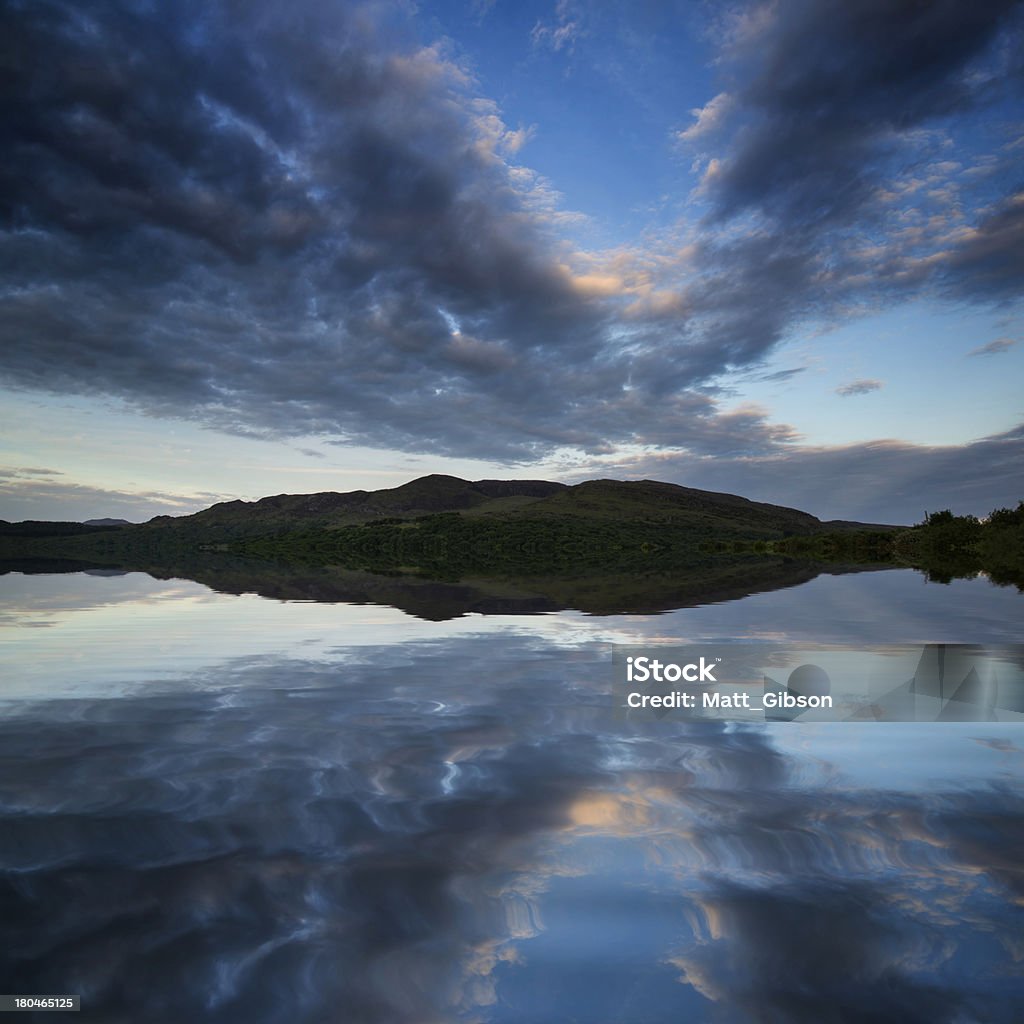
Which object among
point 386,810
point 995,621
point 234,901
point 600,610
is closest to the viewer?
point 234,901

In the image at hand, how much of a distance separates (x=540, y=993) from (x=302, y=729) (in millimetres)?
7793

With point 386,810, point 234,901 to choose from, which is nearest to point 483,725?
point 386,810

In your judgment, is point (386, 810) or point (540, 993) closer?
point (540, 993)

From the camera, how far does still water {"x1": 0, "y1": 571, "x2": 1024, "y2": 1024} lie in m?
5.18

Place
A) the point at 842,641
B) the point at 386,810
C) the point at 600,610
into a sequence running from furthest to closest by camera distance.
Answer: the point at 600,610
the point at 842,641
the point at 386,810

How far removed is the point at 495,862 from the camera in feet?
23.1

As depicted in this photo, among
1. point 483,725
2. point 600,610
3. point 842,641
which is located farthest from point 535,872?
point 600,610

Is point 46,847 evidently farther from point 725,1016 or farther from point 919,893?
point 919,893

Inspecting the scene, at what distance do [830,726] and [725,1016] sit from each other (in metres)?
8.07

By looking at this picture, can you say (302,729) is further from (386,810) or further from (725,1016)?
(725,1016)

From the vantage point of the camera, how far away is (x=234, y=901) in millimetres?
6246

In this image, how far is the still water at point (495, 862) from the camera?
5.18 m

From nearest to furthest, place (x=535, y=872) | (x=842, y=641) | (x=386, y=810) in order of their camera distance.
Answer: (x=535, y=872) → (x=386, y=810) → (x=842, y=641)

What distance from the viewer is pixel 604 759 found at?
10.3m
